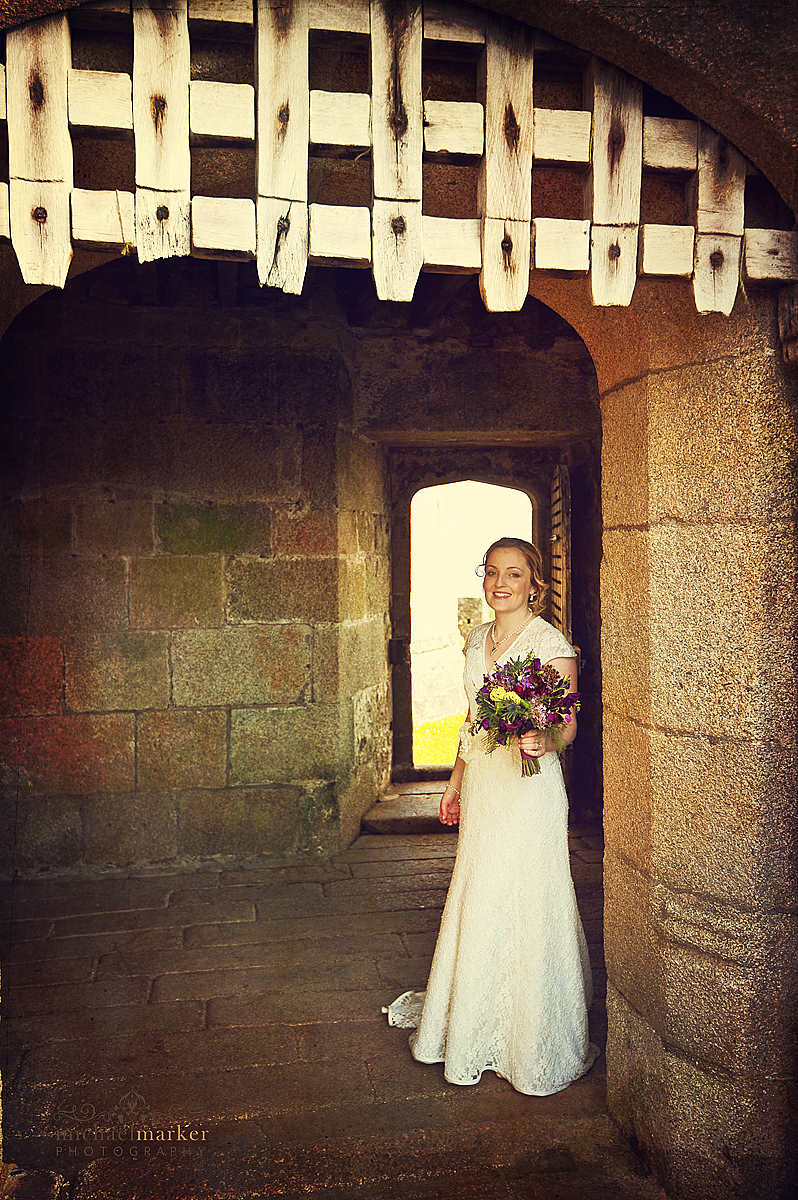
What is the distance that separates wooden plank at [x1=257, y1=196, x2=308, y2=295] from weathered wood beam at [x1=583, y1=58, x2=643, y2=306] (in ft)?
2.19

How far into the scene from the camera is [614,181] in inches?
76.2

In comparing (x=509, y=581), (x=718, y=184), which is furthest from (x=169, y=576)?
(x=718, y=184)

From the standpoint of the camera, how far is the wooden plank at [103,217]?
1742 mm

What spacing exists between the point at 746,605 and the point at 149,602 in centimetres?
360

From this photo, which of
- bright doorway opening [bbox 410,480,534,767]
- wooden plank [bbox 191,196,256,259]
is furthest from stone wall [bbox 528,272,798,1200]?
bright doorway opening [bbox 410,480,534,767]

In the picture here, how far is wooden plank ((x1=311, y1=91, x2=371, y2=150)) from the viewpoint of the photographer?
1827 millimetres

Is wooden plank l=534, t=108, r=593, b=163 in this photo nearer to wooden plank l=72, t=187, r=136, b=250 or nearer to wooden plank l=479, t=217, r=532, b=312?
wooden plank l=479, t=217, r=532, b=312

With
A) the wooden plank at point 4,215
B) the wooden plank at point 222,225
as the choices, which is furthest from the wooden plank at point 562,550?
the wooden plank at point 4,215

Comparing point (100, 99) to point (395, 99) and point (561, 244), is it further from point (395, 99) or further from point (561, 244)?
point (561, 244)

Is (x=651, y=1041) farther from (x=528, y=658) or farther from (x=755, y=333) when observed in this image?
(x=755, y=333)

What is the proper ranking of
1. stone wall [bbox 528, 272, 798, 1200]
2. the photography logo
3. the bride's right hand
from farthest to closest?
the bride's right hand < the photography logo < stone wall [bbox 528, 272, 798, 1200]

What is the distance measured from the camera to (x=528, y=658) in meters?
2.77

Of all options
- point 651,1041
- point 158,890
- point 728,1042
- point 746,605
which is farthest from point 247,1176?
point 158,890

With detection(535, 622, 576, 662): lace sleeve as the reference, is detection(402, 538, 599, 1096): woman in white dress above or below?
below
